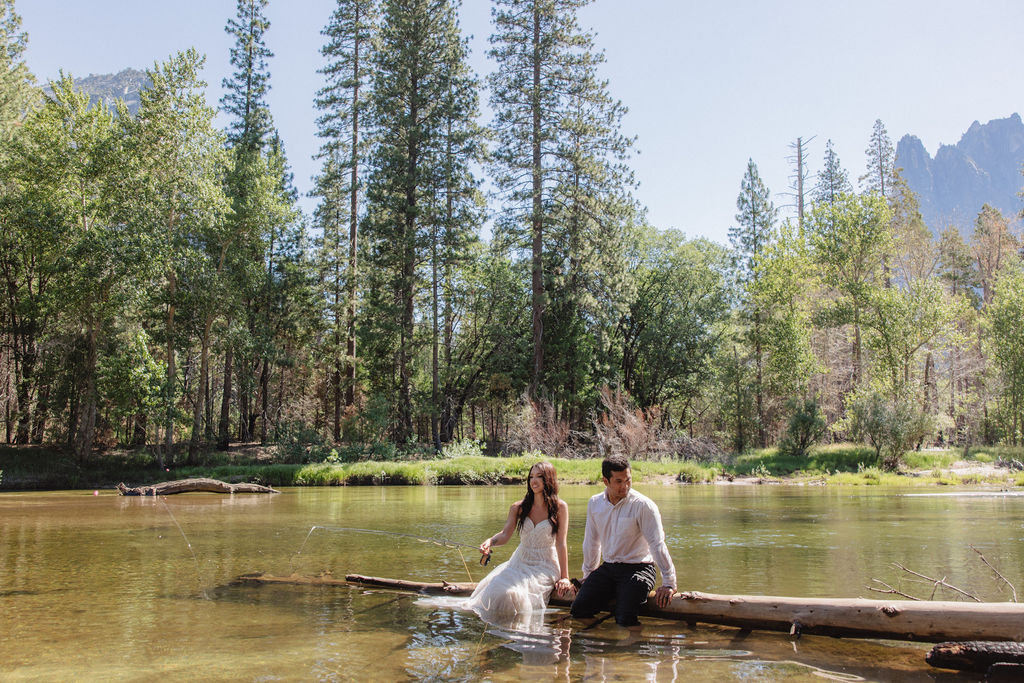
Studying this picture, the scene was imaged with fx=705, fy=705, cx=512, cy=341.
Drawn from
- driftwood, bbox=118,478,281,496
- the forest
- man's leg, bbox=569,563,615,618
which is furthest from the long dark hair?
the forest

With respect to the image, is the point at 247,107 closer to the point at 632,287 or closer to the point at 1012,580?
the point at 632,287

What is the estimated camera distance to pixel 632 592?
602 centimetres

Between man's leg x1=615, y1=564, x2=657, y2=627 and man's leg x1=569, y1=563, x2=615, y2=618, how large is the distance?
12 centimetres

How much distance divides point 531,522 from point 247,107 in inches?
1408

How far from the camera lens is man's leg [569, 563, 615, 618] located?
6258 mm

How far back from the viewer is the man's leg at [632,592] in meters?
6.00

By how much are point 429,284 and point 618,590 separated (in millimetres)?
28718

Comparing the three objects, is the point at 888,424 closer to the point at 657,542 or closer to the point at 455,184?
the point at 455,184

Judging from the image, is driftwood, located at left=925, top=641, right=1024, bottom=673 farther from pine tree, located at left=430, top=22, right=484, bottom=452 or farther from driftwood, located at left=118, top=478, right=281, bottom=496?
pine tree, located at left=430, top=22, right=484, bottom=452

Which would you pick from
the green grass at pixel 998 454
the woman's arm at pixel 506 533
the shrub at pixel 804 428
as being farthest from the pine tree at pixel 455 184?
the woman's arm at pixel 506 533

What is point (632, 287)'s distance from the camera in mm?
36750

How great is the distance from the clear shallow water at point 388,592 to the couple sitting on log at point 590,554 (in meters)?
0.23

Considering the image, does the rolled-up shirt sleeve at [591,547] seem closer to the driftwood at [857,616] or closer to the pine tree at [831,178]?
the driftwood at [857,616]

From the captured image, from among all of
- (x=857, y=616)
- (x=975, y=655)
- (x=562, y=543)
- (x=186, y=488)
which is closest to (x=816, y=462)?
(x=186, y=488)
